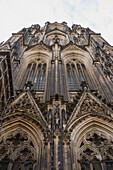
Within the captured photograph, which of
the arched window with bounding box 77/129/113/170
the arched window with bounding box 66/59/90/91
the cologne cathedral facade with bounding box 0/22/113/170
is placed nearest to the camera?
the cologne cathedral facade with bounding box 0/22/113/170

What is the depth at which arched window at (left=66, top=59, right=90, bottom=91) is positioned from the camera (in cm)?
1595

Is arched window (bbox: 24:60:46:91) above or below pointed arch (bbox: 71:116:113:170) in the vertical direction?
above

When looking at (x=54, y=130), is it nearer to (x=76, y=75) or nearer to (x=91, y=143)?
(x=91, y=143)

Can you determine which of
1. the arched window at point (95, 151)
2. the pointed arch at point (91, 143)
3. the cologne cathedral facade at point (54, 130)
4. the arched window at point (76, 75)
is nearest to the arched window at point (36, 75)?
the arched window at point (76, 75)

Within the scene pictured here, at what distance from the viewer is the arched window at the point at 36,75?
15692mm

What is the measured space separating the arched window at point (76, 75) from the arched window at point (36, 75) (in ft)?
7.55

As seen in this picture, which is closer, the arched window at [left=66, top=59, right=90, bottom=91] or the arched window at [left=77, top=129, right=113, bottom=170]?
the arched window at [left=77, top=129, right=113, bottom=170]

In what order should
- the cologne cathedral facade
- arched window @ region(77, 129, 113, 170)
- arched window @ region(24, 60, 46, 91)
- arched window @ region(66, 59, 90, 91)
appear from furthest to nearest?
arched window @ region(66, 59, 90, 91) → arched window @ region(24, 60, 46, 91) → arched window @ region(77, 129, 113, 170) → the cologne cathedral facade

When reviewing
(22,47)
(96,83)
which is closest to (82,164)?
(96,83)

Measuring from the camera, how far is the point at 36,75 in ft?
57.7

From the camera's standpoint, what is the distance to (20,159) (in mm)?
7449

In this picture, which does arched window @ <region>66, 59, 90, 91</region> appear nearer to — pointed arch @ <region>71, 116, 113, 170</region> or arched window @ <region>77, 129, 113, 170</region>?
pointed arch @ <region>71, 116, 113, 170</region>

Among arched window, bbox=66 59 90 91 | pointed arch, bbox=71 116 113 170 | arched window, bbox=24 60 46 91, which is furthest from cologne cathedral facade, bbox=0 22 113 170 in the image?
arched window, bbox=66 59 90 91

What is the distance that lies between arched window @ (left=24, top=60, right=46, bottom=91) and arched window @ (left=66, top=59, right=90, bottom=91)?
2.30 meters
